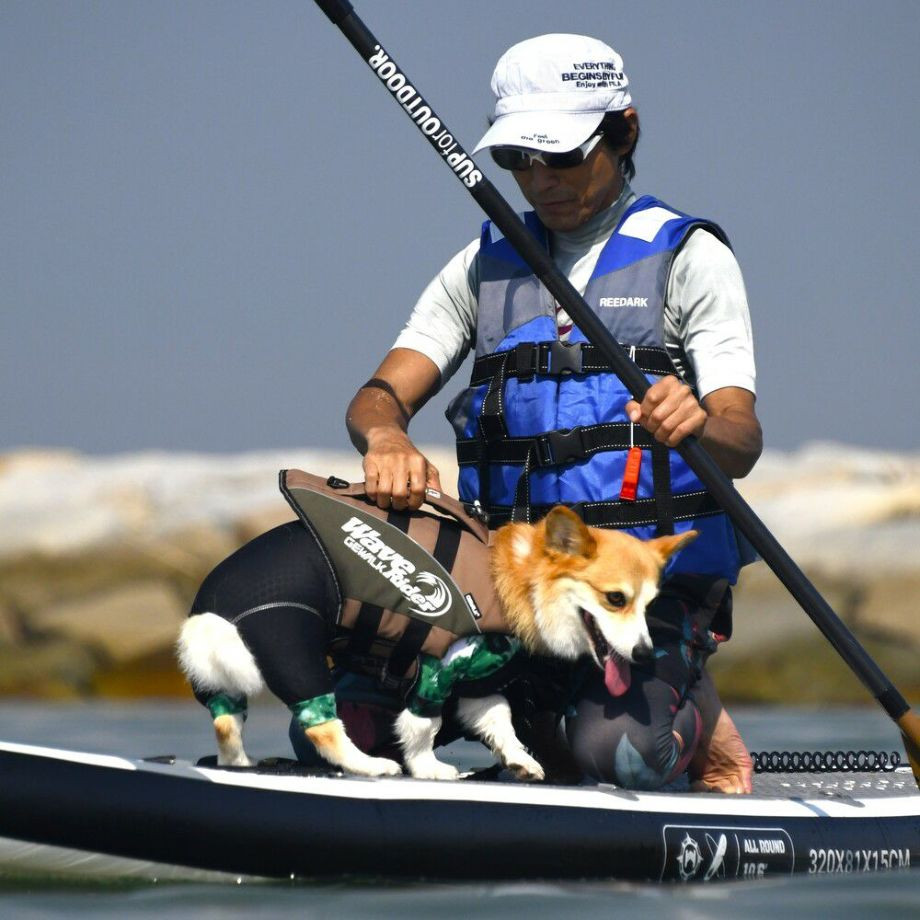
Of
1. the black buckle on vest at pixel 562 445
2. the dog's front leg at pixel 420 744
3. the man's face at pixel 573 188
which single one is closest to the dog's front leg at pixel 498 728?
the dog's front leg at pixel 420 744

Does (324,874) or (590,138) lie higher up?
(590,138)

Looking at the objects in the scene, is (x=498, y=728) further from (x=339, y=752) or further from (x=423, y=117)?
(x=423, y=117)

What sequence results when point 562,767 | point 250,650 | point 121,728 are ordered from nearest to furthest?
point 250,650 < point 562,767 < point 121,728

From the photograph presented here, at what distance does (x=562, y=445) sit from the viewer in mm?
4066

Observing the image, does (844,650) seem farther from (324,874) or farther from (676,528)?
(324,874)

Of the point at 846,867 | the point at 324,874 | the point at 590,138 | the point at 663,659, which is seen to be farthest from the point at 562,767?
the point at 590,138

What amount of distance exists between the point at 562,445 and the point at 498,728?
2.32 feet

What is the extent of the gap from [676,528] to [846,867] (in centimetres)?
90

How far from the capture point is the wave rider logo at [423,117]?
4.13m

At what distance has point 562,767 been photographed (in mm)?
4254

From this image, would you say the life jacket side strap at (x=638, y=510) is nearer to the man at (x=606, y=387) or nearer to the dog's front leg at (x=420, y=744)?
the man at (x=606, y=387)

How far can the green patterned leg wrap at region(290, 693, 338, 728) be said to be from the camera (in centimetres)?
358

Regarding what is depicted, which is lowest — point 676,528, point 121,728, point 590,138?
point 121,728

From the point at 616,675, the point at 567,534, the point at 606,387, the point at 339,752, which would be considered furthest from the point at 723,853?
the point at 606,387
